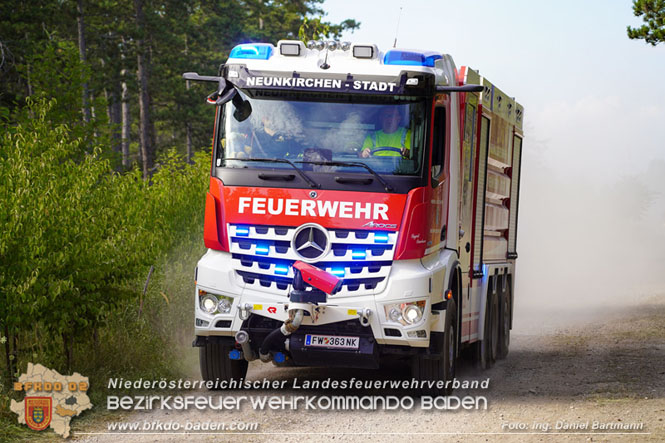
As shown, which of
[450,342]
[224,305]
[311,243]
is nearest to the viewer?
[311,243]

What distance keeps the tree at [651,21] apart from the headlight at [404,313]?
976 cm

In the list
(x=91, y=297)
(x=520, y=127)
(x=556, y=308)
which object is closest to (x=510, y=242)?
(x=520, y=127)

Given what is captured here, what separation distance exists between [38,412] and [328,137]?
369 centimetres

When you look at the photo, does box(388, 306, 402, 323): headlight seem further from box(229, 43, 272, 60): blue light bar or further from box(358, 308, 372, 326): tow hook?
box(229, 43, 272, 60): blue light bar

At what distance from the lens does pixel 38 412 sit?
8.55 meters

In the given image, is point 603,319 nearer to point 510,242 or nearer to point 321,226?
point 510,242

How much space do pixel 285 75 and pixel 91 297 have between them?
2.96 meters

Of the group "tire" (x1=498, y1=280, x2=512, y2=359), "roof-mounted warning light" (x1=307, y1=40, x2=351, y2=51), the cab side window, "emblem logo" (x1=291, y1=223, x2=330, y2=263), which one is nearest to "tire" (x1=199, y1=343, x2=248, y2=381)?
"emblem logo" (x1=291, y1=223, x2=330, y2=263)

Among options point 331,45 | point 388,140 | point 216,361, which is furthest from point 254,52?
point 216,361

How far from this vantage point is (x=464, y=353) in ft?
45.1

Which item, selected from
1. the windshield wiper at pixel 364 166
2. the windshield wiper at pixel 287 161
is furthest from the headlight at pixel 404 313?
the windshield wiper at pixel 287 161

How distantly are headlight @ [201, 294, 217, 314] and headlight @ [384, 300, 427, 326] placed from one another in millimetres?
1695

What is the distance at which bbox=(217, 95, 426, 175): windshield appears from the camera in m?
9.49

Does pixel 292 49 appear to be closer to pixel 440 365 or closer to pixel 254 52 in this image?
pixel 254 52
